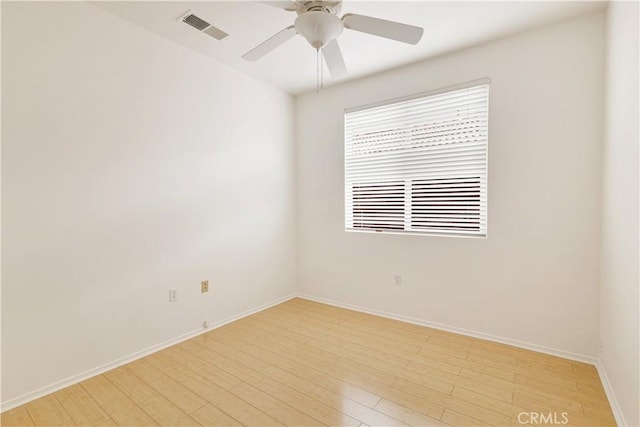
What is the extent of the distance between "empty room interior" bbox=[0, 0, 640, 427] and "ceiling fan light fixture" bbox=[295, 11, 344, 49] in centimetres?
1

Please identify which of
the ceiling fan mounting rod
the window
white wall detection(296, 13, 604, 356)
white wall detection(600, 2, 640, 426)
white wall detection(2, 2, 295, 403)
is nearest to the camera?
white wall detection(600, 2, 640, 426)

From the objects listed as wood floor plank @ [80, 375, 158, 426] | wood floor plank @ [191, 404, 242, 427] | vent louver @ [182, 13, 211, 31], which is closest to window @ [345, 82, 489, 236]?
vent louver @ [182, 13, 211, 31]

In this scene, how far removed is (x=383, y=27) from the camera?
1.73 m

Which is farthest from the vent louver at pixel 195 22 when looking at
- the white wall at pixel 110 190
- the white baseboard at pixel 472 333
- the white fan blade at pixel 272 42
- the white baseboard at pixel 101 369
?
the white baseboard at pixel 472 333

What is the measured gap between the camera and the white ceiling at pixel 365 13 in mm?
2184

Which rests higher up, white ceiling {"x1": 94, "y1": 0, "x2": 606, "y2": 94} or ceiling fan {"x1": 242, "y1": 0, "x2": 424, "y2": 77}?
white ceiling {"x1": 94, "y1": 0, "x2": 606, "y2": 94}

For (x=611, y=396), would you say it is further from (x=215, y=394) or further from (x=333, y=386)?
(x=215, y=394)

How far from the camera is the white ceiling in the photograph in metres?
2.18

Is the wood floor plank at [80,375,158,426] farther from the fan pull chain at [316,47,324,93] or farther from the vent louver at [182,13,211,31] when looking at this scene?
the fan pull chain at [316,47,324,93]

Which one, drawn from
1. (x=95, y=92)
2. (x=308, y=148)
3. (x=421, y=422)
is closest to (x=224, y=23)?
(x=95, y=92)

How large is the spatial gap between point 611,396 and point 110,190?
144 inches

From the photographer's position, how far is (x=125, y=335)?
2.40 m

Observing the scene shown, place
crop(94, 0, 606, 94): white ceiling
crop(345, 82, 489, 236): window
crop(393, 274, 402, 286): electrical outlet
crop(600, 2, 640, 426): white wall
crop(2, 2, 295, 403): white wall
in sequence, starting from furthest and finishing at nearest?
crop(393, 274, 402, 286): electrical outlet < crop(345, 82, 489, 236): window < crop(94, 0, 606, 94): white ceiling < crop(2, 2, 295, 403): white wall < crop(600, 2, 640, 426): white wall

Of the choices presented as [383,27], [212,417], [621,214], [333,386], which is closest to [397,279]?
[333,386]
